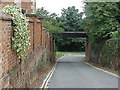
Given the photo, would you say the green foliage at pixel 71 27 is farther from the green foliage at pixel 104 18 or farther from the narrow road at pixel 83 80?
the narrow road at pixel 83 80

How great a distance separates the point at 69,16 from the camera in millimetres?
70312

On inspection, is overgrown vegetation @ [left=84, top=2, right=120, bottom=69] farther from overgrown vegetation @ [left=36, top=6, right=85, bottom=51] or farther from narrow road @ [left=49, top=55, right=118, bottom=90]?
overgrown vegetation @ [left=36, top=6, right=85, bottom=51]

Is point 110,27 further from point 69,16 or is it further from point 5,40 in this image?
point 69,16

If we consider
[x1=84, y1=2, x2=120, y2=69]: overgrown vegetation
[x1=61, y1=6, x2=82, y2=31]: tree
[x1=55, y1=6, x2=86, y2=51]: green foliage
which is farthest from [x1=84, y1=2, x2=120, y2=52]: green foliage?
[x1=61, y1=6, x2=82, y2=31]: tree

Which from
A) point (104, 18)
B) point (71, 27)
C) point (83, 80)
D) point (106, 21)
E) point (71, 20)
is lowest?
point (83, 80)

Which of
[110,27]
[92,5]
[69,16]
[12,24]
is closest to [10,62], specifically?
[12,24]

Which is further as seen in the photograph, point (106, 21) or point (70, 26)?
point (70, 26)

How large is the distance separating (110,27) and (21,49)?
15.2m

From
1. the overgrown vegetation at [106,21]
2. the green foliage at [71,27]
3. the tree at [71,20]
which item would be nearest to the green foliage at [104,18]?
the overgrown vegetation at [106,21]

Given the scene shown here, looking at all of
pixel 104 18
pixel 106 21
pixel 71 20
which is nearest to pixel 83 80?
pixel 106 21

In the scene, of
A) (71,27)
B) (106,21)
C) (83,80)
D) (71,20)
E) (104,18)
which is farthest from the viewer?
(71,20)

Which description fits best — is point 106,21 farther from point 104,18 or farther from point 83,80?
point 83,80

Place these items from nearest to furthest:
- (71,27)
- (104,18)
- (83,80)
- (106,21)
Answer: (83,80), (106,21), (104,18), (71,27)

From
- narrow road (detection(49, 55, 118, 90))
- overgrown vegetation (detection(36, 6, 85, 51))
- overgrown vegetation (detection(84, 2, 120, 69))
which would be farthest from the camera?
overgrown vegetation (detection(36, 6, 85, 51))
